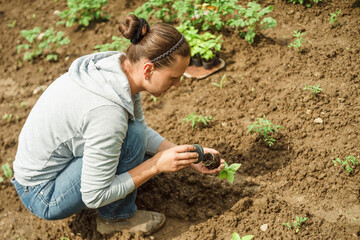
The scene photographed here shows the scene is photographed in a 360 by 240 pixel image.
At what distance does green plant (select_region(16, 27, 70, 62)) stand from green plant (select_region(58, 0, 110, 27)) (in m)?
0.24

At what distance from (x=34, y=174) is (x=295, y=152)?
189 cm

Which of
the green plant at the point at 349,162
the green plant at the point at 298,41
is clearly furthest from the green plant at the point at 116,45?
the green plant at the point at 349,162

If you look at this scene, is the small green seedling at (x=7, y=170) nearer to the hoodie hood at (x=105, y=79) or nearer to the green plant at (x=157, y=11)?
the hoodie hood at (x=105, y=79)

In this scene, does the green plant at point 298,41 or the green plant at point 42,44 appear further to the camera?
the green plant at point 42,44

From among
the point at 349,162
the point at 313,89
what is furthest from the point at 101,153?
the point at 313,89

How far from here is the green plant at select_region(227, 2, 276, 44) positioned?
3.43m

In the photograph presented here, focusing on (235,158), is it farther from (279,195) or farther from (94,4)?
(94,4)

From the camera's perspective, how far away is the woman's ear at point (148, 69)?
196 centimetres

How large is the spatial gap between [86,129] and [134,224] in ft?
3.03

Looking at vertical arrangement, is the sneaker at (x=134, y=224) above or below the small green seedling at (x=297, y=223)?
below

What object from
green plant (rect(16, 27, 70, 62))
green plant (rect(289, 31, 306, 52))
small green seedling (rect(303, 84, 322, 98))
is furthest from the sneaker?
green plant (rect(16, 27, 70, 62))

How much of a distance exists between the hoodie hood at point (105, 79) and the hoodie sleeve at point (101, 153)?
0.24ft

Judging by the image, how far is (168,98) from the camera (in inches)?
141

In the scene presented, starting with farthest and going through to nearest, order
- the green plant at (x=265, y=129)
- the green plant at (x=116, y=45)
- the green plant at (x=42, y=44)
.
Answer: the green plant at (x=42, y=44) → the green plant at (x=116, y=45) → the green plant at (x=265, y=129)
